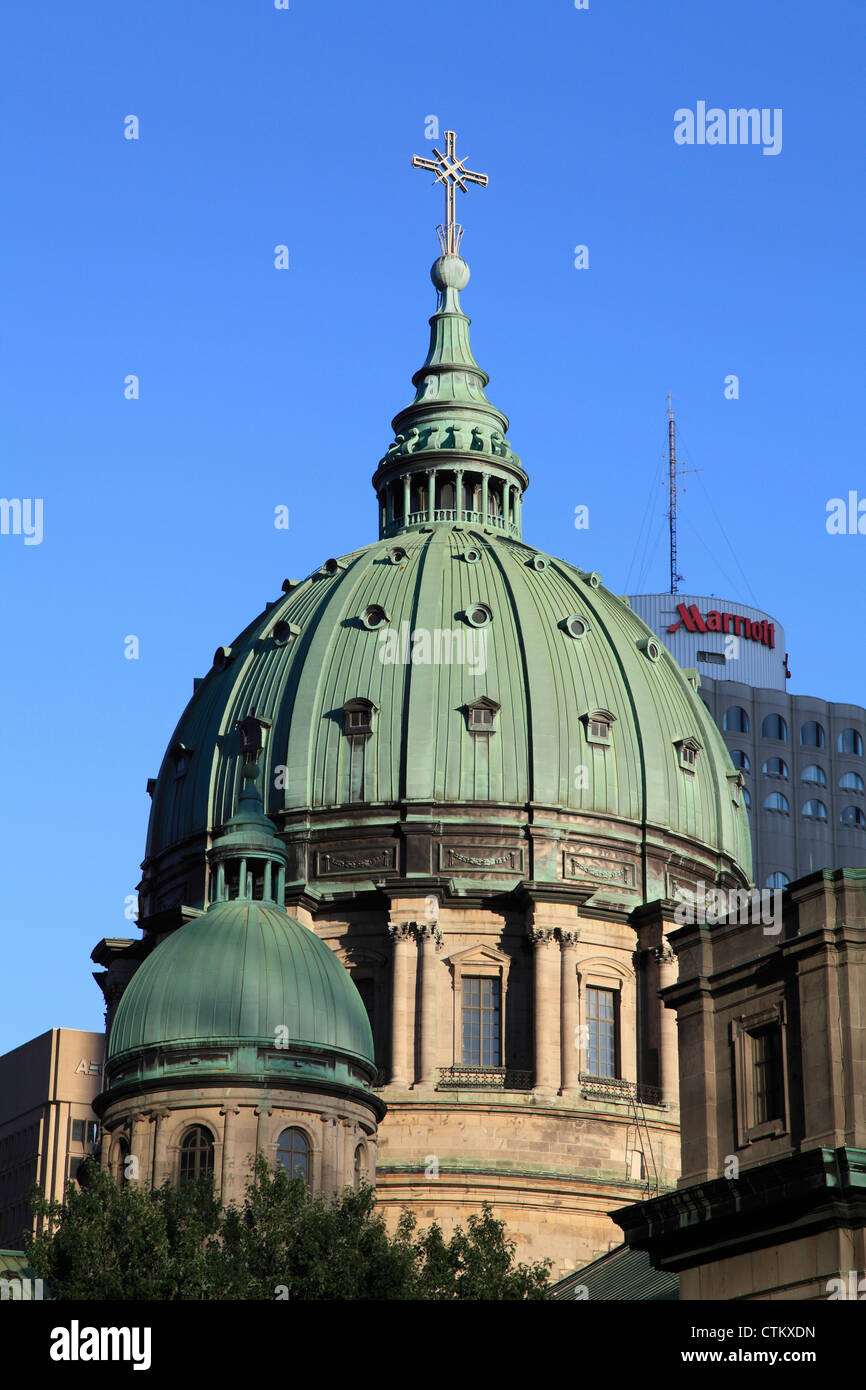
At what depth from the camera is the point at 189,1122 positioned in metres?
74.6

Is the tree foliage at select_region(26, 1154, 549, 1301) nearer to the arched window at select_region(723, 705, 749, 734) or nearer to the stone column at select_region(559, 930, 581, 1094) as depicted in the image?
the stone column at select_region(559, 930, 581, 1094)

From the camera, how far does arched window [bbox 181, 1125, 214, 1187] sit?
7356 centimetres

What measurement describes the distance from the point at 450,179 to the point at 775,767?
4720 centimetres

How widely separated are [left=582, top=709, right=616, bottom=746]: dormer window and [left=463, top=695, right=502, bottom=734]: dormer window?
3760 mm

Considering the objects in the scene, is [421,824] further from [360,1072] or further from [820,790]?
[820,790]

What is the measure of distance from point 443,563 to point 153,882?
17748 mm

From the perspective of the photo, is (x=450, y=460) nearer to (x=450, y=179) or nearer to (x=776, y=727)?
(x=450, y=179)

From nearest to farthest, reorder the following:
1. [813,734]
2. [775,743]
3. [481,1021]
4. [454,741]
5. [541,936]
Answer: [541,936] → [481,1021] → [454,741] → [775,743] → [813,734]

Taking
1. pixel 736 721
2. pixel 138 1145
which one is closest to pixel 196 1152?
pixel 138 1145

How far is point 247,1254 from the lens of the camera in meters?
59.2

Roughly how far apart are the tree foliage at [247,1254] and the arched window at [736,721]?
294 ft

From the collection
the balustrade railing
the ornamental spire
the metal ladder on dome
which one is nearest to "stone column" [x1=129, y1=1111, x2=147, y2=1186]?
the metal ladder on dome

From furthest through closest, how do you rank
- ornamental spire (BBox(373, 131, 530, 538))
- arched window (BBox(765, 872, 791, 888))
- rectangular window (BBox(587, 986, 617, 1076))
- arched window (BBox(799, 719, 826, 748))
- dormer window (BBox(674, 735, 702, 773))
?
arched window (BBox(799, 719, 826, 748))
arched window (BBox(765, 872, 791, 888))
ornamental spire (BBox(373, 131, 530, 538))
dormer window (BBox(674, 735, 702, 773))
rectangular window (BBox(587, 986, 617, 1076))
